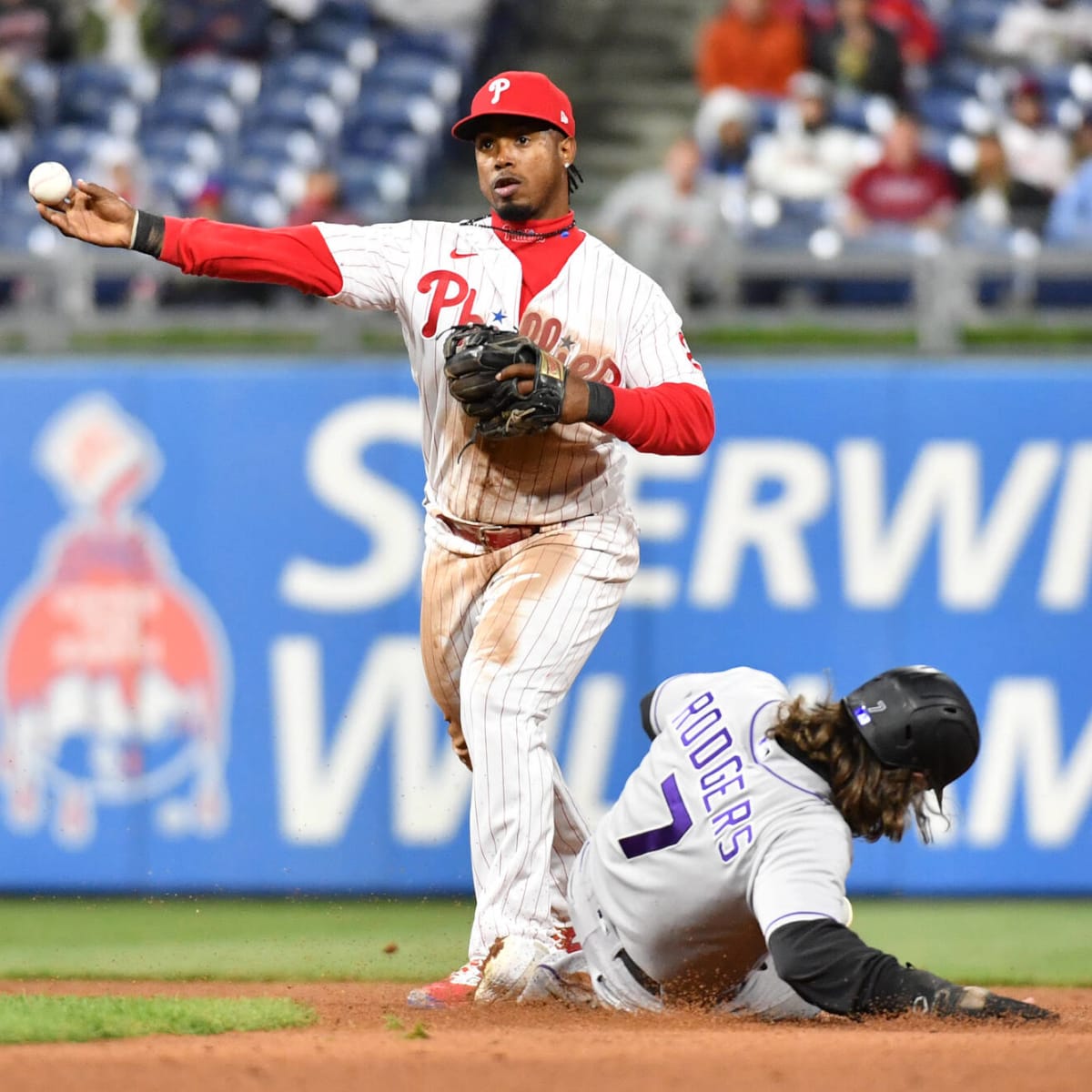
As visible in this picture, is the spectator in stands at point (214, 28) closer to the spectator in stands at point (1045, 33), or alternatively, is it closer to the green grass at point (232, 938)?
the spectator in stands at point (1045, 33)

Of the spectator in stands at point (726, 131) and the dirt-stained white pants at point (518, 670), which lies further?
the spectator in stands at point (726, 131)

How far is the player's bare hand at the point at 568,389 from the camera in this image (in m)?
4.05

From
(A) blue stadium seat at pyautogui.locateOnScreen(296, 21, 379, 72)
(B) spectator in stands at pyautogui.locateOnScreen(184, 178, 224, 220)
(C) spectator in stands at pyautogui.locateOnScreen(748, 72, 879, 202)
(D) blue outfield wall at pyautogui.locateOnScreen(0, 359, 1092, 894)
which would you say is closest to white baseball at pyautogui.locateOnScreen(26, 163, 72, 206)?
(D) blue outfield wall at pyautogui.locateOnScreen(0, 359, 1092, 894)

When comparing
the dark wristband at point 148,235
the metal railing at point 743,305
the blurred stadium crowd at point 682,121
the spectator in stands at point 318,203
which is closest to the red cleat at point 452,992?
the dark wristband at point 148,235

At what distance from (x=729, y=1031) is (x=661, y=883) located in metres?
0.33

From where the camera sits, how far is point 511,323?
4441 mm

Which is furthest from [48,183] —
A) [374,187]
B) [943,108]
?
[943,108]

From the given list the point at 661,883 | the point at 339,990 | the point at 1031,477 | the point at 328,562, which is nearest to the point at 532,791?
the point at 661,883

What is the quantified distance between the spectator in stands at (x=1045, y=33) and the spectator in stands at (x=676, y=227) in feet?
7.25

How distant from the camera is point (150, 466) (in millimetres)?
7031

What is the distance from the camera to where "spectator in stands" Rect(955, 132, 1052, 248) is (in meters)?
9.05

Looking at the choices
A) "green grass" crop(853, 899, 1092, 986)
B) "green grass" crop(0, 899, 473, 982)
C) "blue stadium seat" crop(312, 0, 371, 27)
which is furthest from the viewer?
"blue stadium seat" crop(312, 0, 371, 27)

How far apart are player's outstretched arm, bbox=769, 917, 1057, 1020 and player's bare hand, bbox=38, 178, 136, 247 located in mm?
2089

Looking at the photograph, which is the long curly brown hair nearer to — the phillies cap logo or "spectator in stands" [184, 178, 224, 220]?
the phillies cap logo
